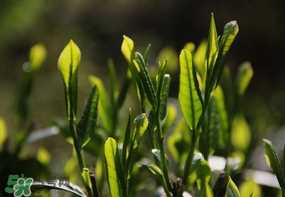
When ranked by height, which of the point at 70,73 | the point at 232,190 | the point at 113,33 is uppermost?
the point at 113,33

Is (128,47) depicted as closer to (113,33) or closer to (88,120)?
(88,120)

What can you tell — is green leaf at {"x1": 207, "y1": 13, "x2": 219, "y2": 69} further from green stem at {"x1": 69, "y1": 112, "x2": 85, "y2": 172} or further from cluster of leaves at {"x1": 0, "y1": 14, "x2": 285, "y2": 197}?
green stem at {"x1": 69, "y1": 112, "x2": 85, "y2": 172}

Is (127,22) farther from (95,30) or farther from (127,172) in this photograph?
(127,172)

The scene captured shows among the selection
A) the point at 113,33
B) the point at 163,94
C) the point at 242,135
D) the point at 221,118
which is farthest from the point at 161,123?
the point at 113,33

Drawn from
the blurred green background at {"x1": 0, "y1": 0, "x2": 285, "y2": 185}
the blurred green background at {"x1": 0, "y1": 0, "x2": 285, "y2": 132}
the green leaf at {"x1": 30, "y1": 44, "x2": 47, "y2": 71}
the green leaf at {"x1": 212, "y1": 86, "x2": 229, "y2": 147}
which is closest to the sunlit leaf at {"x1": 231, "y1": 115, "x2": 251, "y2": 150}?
the green leaf at {"x1": 212, "y1": 86, "x2": 229, "y2": 147}

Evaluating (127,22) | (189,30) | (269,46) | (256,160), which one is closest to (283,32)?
(269,46)

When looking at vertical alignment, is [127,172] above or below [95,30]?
below

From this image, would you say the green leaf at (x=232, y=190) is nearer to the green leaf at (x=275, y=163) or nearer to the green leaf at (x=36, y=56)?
the green leaf at (x=275, y=163)
